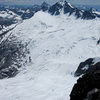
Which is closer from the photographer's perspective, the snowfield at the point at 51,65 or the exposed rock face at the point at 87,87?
the exposed rock face at the point at 87,87

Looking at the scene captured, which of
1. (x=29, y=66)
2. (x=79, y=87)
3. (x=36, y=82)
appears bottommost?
(x=29, y=66)

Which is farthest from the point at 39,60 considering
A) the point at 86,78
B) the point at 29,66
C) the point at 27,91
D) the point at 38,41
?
the point at 86,78

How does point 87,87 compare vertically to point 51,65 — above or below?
above

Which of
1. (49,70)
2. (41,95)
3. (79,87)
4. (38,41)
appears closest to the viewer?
(79,87)

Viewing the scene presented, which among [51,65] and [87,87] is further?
[51,65]

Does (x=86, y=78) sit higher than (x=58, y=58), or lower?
higher

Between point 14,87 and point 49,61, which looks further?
point 49,61

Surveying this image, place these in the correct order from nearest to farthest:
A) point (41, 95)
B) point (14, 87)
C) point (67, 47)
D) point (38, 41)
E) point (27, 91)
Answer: point (41, 95), point (27, 91), point (14, 87), point (67, 47), point (38, 41)

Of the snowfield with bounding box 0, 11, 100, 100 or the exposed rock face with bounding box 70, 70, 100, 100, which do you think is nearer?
the exposed rock face with bounding box 70, 70, 100, 100

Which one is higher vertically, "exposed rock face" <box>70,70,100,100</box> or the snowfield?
"exposed rock face" <box>70,70,100,100</box>

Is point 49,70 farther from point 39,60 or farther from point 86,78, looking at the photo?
point 86,78

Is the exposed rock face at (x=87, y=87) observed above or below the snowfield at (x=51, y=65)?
above
